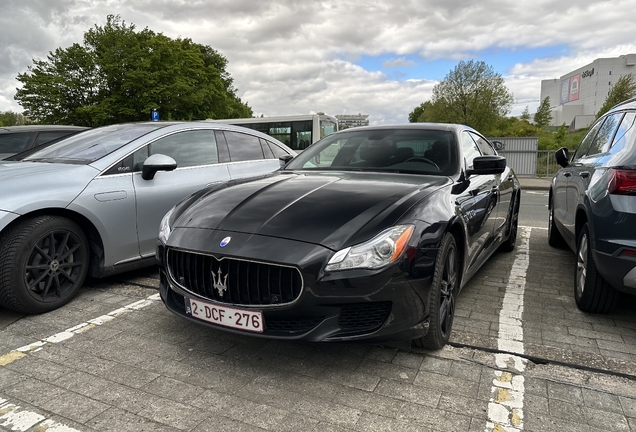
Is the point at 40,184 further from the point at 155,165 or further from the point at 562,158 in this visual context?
the point at 562,158

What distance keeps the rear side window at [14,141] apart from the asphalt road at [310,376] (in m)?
4.71

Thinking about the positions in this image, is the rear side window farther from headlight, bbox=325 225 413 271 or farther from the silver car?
headlight, bbox=325 225 413 271

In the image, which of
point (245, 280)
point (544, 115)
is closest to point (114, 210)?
point (245, 280)

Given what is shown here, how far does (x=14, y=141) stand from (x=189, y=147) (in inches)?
162

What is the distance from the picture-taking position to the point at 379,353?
2.91 m

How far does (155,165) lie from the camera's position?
4145mm

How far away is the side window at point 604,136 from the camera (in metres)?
3.94

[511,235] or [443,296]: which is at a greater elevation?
[443,296]

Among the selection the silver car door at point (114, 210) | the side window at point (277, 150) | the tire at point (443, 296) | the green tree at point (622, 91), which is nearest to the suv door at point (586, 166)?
the tire at point (443, 296)

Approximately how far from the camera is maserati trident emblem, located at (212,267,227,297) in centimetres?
257

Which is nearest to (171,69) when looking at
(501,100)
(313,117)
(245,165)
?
(313,117)

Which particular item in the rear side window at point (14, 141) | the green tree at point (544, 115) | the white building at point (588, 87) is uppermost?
the white building at point (588, 87)

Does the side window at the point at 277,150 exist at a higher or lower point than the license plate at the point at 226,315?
higher

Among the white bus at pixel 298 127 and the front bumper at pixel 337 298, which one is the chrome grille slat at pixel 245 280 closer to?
the front bumper at pixel 337 298
